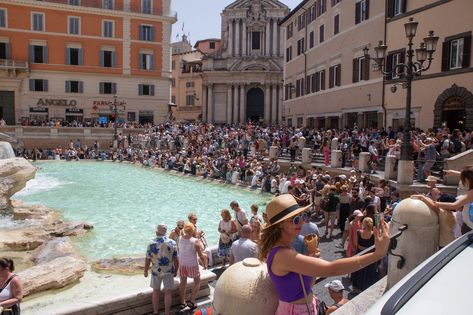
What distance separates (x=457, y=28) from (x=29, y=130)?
34.2 m

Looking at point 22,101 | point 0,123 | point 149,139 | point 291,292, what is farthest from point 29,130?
point 291,292

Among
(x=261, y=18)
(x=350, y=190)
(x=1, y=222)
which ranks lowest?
(x=1, y=222)

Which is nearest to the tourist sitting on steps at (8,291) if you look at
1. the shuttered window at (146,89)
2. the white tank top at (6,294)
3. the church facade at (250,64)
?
the white tank top at (6,294)

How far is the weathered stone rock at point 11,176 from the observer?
1546 centimetres

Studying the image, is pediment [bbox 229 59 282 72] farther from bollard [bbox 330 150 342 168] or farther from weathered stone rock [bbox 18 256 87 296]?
weathered stone rock [bbox 18 256 87 296]

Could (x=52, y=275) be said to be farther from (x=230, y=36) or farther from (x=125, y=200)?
(x=230, y=36)

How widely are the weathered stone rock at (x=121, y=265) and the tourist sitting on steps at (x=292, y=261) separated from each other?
7239 millimetres

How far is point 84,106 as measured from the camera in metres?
47.1

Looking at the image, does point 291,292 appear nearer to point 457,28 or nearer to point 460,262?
point 460,262

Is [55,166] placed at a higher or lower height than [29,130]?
lower

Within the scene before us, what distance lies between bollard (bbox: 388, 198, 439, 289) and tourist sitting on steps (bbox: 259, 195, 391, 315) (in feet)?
6.51

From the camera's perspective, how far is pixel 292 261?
2838 millimetres

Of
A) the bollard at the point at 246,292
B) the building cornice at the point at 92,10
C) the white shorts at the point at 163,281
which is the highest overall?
the building cornice at the point at 92,10

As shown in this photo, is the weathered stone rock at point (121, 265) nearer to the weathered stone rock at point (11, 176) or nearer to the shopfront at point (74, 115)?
the weathered stone rock at point (11, 176)
